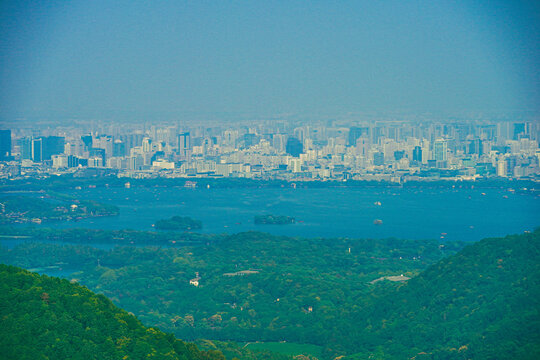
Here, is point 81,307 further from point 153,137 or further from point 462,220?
point 153,137

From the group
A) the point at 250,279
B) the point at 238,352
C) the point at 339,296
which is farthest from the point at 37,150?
the point at 238,352

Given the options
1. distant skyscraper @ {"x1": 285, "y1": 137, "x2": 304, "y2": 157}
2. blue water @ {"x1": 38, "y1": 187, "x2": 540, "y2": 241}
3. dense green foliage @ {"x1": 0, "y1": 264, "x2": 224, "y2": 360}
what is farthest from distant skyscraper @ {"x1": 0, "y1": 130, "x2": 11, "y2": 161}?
dense green foliage @ {"x1": 0, "y1": 264, "x2": 224, "y2": 360}

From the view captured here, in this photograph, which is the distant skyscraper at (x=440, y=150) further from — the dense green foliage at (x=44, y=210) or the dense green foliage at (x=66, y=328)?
the dense green foliage at (x=66, y=328)

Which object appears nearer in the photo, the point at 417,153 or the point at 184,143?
the point at 417,153

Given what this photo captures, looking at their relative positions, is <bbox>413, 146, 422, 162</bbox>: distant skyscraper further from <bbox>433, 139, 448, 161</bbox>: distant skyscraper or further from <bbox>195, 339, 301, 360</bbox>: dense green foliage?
<bbox>195, 339, 301, 360</bbox>: dense green foliage

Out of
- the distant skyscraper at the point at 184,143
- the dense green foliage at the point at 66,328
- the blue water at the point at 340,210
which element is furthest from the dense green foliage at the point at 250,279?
the distant skyscraper at the point at 184,143

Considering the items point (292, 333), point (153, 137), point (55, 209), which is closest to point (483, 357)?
point (292, 333)

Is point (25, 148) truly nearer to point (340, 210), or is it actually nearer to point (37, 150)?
point (37, 150)
